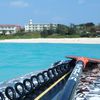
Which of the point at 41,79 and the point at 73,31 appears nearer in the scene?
the point at 41,79

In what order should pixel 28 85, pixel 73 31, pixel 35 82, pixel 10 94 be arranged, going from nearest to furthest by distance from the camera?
pixel 10 94 → pixel 28 85 → pixel 35 82 → pixel 73 31

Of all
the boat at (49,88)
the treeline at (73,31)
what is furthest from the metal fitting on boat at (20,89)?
the treeline at (73,31)

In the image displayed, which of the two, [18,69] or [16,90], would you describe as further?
[18,69]

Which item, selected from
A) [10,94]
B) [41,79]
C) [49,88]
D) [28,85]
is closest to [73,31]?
[41,79]

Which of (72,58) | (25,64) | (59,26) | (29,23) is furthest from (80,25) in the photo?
(72,58)

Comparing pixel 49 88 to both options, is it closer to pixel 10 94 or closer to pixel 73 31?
pixel 10 94

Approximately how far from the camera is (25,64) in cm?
1692

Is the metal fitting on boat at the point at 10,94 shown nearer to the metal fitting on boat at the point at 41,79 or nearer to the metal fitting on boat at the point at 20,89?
the metal fitting on boat at the point at 20,89

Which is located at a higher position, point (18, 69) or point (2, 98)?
point (2, 98)

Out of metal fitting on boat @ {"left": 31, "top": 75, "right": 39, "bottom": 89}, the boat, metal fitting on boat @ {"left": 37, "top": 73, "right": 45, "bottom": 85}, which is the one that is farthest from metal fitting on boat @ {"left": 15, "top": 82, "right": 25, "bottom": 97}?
metal fitting on boat @ {"left": 37, "top": 73, "right": 45, "bottom": 85}

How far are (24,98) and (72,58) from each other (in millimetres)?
3247

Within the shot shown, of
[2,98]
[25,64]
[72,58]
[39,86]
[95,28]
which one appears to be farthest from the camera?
[95,28]

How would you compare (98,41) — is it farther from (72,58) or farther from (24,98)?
(24,98)

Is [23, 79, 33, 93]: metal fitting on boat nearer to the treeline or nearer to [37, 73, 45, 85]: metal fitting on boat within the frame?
[37, 73, 45, 85]: metal fitting on boat
